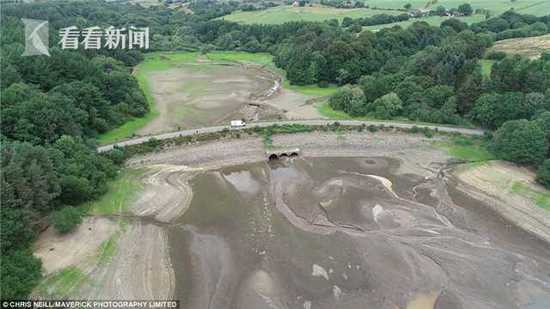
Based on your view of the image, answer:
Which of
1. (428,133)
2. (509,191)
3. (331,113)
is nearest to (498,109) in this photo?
(428,133)

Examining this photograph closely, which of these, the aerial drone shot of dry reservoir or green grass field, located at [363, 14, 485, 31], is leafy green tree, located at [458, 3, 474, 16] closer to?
green grass field, located at [363, 14, 485, 31]

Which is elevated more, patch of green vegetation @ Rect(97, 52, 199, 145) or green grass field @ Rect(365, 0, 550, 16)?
green grass field @ Rect(365, 0, 550, 16)

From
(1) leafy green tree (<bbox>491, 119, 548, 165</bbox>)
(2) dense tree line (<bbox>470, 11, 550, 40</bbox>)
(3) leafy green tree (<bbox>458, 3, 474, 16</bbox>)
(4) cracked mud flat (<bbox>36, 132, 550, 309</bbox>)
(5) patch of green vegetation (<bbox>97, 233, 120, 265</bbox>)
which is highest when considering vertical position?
(3) leafy green tree (<bbox>458, 3, 474, 16</bbox>)

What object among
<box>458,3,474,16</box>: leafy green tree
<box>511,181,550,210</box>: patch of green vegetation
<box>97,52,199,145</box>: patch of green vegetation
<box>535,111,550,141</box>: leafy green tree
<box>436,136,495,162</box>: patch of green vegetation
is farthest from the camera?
<box>458,3,474,16</box>: leafy green tree

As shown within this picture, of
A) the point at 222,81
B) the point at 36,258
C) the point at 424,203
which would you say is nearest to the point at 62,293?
the point at 36,258

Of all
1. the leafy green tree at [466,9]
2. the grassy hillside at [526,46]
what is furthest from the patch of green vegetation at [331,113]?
the leafy green tree at [466,9]
